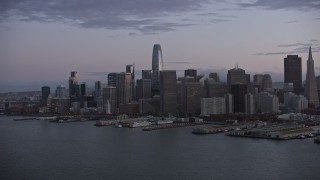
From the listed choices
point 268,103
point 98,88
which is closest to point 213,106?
point 268,103

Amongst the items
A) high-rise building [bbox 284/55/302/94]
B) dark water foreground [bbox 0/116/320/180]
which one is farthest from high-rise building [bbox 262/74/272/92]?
dark water foreground [bbox 0/116/320/180]

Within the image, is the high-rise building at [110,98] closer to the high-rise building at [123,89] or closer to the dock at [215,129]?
the high-rise building at [123,89]

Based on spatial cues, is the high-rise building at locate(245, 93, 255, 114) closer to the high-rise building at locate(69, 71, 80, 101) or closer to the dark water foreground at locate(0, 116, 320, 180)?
the dark water foreground at locate(0, 116, 320, 180)

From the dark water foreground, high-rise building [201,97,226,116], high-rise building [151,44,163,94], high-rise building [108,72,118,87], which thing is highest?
high-rise building [151,44,163,94]


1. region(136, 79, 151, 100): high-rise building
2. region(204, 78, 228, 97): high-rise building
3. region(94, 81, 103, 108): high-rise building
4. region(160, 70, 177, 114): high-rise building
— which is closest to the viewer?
region(160, 70, 177, 114): high-rise building

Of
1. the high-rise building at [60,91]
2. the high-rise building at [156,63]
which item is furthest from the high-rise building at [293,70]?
the high-rise building at [60,91]

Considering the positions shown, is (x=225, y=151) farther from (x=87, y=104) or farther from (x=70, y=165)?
(x=87, y=104)

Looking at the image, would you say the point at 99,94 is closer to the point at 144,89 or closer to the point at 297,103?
the point at 144,89

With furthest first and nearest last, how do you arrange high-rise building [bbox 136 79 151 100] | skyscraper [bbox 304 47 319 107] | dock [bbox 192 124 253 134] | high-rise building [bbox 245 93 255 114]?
high-rise building [bbox 136 79 151 100] → skyscraper [bbox 304 47 319 107] → high-rise building [bbox 245 93 255 114] → dock [bbox 192 124 253 134]
